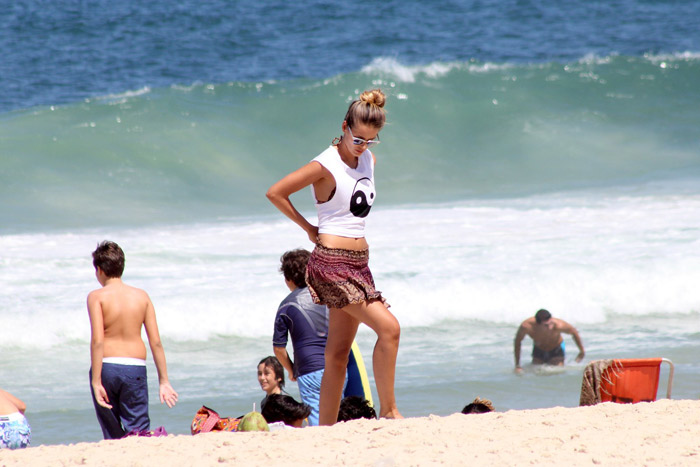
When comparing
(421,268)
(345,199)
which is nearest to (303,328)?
(345,199)

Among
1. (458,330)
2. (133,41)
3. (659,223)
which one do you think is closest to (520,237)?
(659,223)

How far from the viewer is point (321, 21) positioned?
90.2ft

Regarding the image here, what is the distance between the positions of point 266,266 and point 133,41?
51.6ft

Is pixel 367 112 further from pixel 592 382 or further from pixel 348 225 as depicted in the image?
pixel 592 382

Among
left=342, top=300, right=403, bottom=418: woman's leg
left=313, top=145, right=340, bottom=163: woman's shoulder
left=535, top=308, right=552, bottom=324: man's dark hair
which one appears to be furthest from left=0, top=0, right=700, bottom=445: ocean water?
left=313, top=145, right=340, bottom=163: woman's shoulder

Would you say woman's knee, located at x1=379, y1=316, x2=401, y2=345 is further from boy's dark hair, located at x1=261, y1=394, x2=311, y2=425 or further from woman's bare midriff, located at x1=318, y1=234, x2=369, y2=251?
boy's dark hair, located at x1=261, y1=394, x2=311, y2=425

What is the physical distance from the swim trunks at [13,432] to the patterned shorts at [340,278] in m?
1.88

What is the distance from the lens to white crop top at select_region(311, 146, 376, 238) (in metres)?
4.01

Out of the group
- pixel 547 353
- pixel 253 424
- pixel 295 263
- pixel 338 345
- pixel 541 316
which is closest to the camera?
pixel 338 345

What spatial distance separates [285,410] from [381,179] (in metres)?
13.1

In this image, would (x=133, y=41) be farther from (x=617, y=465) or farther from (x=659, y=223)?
(x=617, y=465)

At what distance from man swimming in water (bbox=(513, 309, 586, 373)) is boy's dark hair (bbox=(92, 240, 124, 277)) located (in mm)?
4324

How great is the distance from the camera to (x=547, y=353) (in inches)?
329

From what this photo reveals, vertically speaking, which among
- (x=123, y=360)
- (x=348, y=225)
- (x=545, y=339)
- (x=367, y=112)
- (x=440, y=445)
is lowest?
(x=545, y=339)
